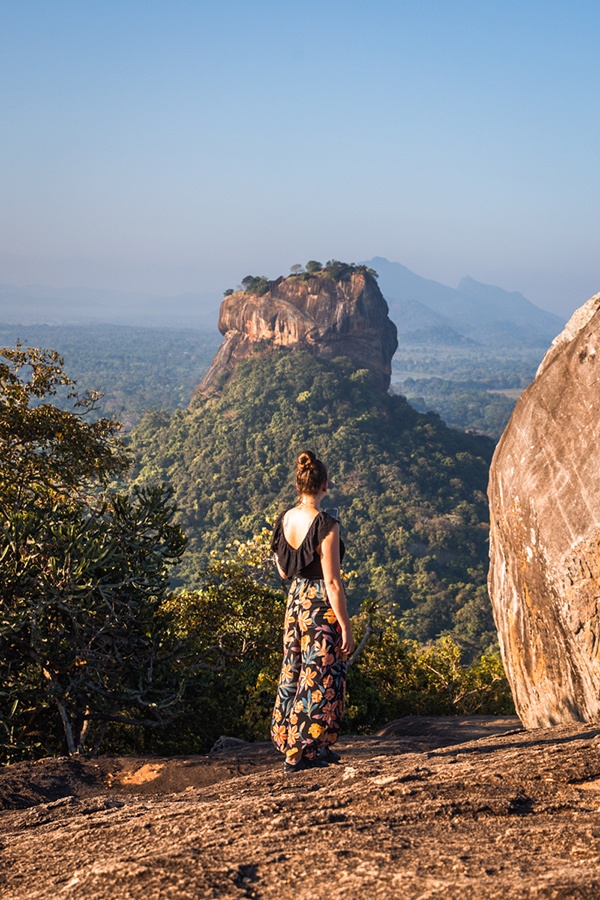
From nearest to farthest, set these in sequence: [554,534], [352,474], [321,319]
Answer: [554,534] → [352,474] → [321,319]

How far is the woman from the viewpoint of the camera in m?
4.68

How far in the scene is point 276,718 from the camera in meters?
5.04

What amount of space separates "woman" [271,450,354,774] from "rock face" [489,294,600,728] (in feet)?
6.82

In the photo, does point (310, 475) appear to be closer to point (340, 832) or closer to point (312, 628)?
point (312, 628)

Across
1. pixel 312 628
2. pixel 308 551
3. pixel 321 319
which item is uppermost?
pixel 321 319

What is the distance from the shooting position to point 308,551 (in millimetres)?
4742

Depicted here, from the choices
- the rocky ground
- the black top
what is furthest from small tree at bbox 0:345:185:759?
the black top

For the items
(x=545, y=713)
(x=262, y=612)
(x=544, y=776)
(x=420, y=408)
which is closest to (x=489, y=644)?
(x=262, y=612)

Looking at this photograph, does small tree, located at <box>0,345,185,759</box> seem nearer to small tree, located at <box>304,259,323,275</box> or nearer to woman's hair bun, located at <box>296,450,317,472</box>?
woman's hair bun, located at <box>296,450,317,472</box>

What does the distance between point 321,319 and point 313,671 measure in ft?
271

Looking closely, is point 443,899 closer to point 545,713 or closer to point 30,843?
Answer: point 30,843

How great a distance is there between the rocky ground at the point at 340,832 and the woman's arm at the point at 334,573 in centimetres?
88

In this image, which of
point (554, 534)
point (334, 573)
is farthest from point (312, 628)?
point (554, 534)

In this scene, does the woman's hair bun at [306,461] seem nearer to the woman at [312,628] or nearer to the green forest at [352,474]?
the woman at [312,628]
